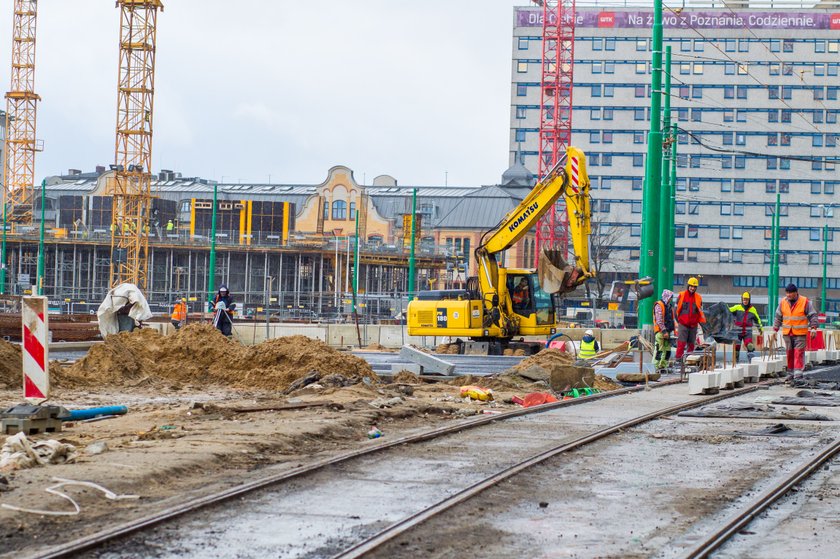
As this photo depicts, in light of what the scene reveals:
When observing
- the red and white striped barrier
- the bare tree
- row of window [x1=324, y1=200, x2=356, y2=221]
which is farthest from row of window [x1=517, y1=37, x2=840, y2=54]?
the red and white striped barrier

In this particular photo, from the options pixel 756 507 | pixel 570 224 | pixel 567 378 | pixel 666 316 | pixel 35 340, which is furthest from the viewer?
pixel 570 224

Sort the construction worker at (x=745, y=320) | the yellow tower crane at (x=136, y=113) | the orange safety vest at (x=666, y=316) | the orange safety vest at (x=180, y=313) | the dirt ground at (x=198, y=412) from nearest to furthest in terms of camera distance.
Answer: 1. the dirt ground at (x=198, y=412)
2. the orange safety vest at (x=666, y=316)
3. the construction worker at (x=745, y=320)
4. the orange safety vest at (x=180, y=313)
5. the yellow tower crane at (x=136, y=113)

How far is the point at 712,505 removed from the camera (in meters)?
9.45

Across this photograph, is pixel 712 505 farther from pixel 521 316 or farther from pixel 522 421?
pixel 521 316

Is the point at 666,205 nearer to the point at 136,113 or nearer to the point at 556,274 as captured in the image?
the point at 556,274

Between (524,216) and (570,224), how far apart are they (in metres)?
1.79

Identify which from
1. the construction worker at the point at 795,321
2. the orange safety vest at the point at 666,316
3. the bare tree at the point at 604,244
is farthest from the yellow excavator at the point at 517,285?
the bare tree at the point at 604,244

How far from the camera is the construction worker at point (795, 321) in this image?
24.0 meters

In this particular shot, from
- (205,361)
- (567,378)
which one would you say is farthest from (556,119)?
(567,378)

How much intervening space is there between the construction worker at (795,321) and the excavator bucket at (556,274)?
697 cm

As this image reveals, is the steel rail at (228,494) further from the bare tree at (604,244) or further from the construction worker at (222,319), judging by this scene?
the bare tree at (604,244)

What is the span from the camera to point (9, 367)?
813 inches

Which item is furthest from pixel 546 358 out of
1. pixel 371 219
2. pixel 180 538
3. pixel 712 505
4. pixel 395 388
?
pixel 371 219

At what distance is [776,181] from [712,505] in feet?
391
